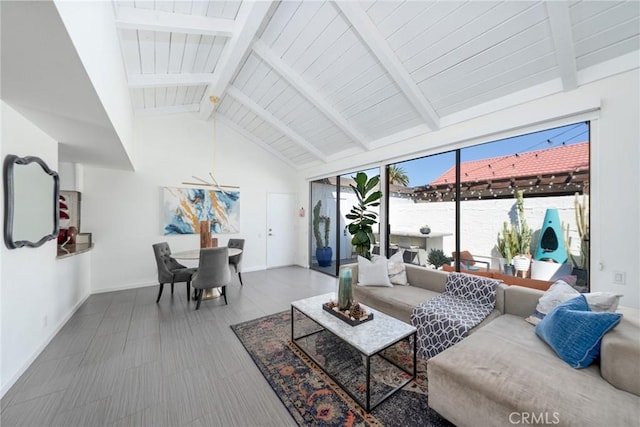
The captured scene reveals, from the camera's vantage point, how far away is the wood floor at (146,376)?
1.65 meters

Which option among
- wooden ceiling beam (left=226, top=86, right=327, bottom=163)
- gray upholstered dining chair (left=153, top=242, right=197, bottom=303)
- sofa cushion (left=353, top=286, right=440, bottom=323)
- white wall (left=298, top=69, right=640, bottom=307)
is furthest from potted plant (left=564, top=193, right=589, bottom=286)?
gray upholstered dining chair (left=153, top=242, right=197, bottom=303)

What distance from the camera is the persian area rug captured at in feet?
5.37

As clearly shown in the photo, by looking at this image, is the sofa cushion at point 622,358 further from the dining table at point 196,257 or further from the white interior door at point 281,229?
the white interior door at point 281,229

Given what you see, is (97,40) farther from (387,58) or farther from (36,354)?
(36,354)

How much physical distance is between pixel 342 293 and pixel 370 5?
3.01m

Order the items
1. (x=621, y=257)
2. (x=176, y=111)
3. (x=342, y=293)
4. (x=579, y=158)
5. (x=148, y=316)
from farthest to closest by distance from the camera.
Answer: (x=176, y=111)
(x=148, y=316)
(x=579, y=158)
(x=342, y=293)
(x=621, y=257)

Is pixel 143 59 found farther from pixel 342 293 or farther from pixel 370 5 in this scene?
pixel 342 293

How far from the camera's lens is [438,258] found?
373cm

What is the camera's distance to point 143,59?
10.5 ft

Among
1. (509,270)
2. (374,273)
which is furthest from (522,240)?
(374,273)

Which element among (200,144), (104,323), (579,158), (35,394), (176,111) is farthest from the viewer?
(200,144)

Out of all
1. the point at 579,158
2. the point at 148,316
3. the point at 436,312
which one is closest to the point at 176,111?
the point at 148,316

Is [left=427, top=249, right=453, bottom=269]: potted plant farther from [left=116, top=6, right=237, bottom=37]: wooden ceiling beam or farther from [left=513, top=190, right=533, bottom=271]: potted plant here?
[left=116, top=6, right=237, bottom=37]: wooden ceiling beam

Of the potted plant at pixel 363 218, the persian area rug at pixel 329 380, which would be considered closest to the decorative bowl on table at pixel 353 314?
the persian area rug at pixel 329 380
